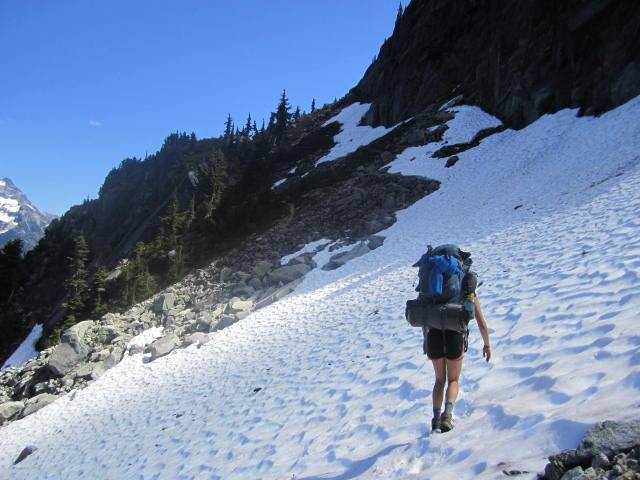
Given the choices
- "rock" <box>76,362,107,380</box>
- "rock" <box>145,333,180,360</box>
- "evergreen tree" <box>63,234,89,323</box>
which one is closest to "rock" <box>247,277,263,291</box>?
"rock" <box>145,333,180,360</box>

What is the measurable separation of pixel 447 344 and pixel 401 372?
9.43ft

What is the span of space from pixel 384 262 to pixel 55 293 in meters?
57.1

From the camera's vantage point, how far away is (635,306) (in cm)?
573

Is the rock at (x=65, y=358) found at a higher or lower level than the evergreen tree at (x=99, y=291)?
lower

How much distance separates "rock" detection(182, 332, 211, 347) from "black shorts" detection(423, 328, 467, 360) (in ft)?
46.7

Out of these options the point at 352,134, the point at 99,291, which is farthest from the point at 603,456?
the point at 352,134

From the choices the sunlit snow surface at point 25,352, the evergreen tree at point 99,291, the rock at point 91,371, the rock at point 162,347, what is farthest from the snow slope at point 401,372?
the sunlit snow surface at point 25,352

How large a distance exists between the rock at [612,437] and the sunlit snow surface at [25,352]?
4065cm

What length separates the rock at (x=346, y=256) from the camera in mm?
21375

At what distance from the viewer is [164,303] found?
977 inches

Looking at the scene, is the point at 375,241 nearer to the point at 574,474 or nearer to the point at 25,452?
the point at 25,452

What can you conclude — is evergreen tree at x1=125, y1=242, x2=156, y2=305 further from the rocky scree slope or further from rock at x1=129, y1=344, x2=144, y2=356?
rock at x1=129, y1=344, x2=144, y2=356

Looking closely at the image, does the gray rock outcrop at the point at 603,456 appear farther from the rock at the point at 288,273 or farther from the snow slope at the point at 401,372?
the rock at the point at 288,273

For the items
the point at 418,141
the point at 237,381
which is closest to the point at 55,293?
the point at 418,141
